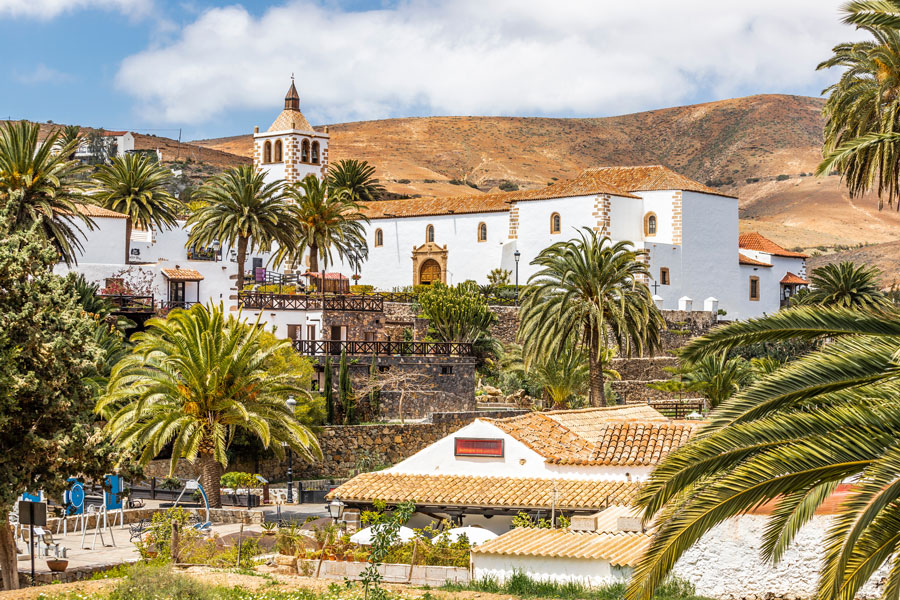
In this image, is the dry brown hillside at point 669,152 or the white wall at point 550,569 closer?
the white wall at point 550,569

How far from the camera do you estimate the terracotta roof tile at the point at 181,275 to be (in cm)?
5019

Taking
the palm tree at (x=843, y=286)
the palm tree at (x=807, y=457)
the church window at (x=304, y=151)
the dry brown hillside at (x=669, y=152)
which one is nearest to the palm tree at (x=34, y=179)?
the palm tree at (x=843, y=286)

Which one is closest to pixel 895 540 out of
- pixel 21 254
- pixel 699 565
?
pixel 699 565

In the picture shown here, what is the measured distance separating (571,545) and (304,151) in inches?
2190

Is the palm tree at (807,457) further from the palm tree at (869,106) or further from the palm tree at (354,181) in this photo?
the palm tree at (354,181)

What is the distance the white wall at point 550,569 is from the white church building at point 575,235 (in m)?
36.0

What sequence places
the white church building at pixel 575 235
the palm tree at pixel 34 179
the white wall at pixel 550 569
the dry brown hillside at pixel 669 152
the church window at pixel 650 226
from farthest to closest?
1. the dry brown hillside at pixel 669 152
2. the church window at pixel 650 226
3. the white church building at pixel 575 235
4. the palm tree at pixel 34 179
5. the white wall at pixel 550 569

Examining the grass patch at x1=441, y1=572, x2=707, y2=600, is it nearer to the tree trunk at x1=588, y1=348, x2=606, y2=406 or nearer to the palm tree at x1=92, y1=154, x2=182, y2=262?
the tree trunk at x1=588, y1=348, x2=606, y2=406

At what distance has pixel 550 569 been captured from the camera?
1734cm

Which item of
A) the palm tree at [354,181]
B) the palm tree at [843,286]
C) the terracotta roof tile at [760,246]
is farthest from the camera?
the palm tree at [354,181]

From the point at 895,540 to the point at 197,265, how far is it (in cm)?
4626

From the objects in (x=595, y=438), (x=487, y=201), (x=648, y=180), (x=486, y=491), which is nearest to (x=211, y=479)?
(x=486, y=491)

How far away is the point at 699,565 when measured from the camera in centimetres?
1680

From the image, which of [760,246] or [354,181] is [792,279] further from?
[354,181]
